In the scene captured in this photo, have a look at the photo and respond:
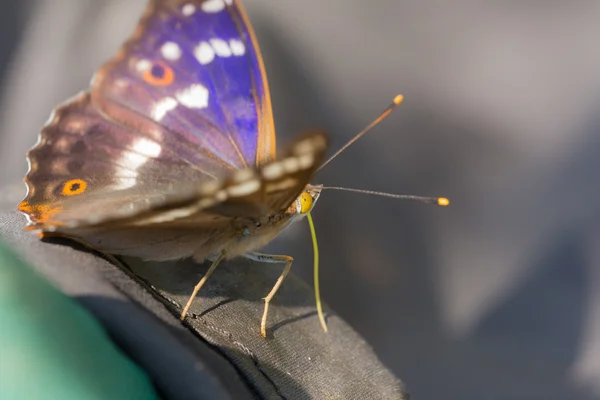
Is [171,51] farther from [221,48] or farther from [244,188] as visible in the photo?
[244,188]

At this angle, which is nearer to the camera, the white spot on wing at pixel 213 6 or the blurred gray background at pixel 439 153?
the white spot on wing at pixel 213 6

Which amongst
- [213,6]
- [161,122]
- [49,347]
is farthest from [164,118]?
[49,347]

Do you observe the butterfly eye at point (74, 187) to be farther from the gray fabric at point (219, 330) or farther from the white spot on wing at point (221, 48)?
the white spot on wing at point (221, 48)

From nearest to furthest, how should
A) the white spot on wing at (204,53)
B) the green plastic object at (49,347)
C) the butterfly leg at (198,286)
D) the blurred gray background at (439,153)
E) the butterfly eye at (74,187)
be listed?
the green plastic object at (49,347), the butterfly leg at (198,286), the butterfly eye at (74,187), the white spot on wing at (204,53), the blurred gray background at (439,153)

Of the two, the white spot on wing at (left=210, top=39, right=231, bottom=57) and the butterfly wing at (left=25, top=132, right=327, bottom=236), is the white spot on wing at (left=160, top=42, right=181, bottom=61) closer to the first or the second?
the white spot on wing at (left=210, top=39, right=231, bottom=57)

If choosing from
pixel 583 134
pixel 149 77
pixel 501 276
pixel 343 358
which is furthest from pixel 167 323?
pixel 583 134

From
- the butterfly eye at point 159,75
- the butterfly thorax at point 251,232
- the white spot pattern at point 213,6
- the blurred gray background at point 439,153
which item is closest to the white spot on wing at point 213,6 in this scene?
the white spot pattern at point 213,6
